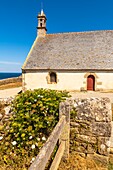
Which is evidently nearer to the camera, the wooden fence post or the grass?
the grass

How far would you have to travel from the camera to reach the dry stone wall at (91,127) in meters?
3.32

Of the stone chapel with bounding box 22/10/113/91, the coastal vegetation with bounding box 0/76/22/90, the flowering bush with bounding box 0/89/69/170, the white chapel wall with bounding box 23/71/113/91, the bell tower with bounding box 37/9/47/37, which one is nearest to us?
the flowering bush with bounding box 0/89/69/170

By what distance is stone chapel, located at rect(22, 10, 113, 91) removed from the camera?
17141mm

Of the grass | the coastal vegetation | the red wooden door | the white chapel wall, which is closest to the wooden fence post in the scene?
the grass

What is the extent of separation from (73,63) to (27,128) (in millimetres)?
14994

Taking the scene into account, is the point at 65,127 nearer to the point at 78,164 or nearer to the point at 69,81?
the point at 78,164

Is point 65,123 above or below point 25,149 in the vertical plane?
above

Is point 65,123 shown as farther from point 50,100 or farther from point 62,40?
point 62,40

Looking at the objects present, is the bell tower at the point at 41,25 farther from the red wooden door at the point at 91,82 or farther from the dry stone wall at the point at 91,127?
the dry stone wall at the point at 91,127

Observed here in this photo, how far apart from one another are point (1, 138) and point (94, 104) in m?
2.26

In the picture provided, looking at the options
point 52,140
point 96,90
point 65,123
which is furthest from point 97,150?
point 96,90

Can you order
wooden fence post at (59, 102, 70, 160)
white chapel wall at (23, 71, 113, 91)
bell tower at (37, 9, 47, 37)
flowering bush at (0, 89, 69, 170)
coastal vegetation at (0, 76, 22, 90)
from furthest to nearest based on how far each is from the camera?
coastal vegetation at (0, 76, 22, 90) → bell tower at (37, 9, 47, 37) → white chapel wall at (23, 71, 113, 91) → wooden fence post at (59, 102, 70, 160) → flowering bush at (0, 89, 69, 170)

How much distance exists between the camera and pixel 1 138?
11.5ft

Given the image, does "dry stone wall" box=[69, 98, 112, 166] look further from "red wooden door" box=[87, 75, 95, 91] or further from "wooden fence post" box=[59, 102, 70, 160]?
"red wooden door" box=[87, 75, 95, 91]
